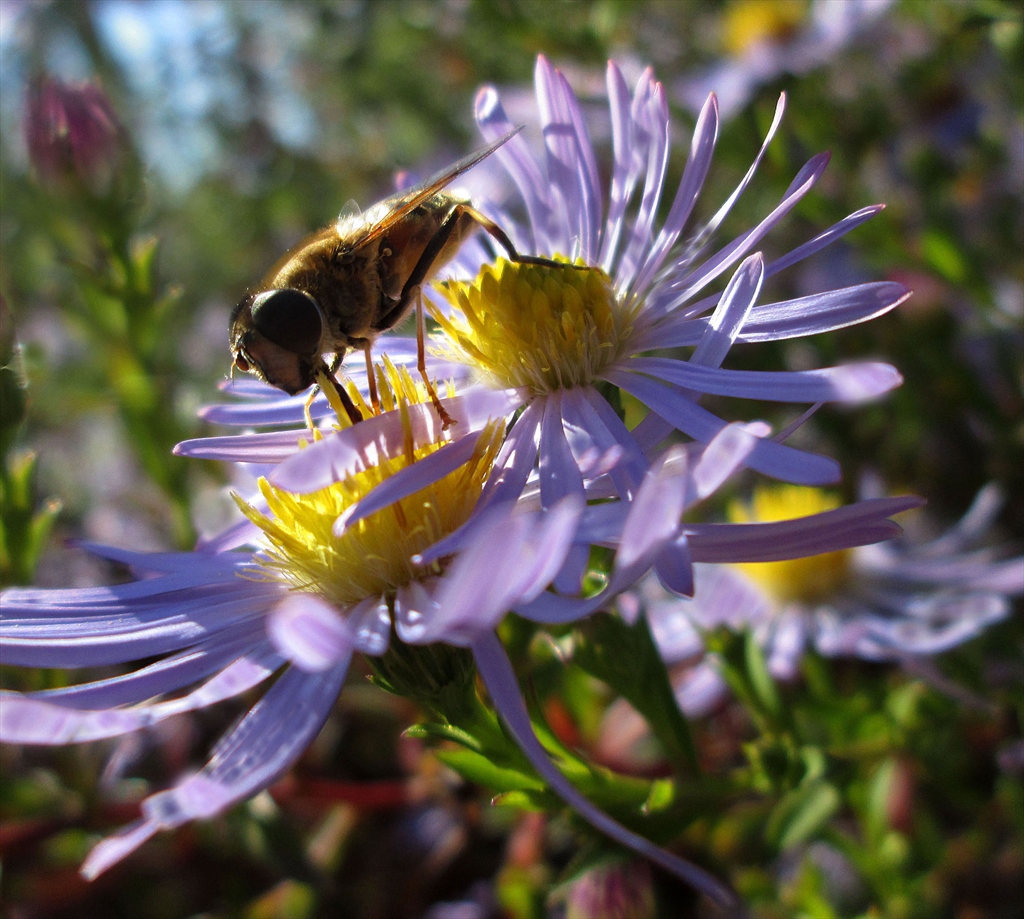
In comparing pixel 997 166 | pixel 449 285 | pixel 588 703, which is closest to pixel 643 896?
pixel 588 703

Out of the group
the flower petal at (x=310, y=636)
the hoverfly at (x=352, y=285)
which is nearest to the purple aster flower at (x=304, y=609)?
the flower petal at (x=310, y=636)

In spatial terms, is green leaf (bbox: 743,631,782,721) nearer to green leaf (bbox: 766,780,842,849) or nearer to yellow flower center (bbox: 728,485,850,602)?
green leaf (bbox: 766,780,842,849)

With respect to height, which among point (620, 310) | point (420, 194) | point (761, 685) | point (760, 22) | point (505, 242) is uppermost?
point (760, 22)

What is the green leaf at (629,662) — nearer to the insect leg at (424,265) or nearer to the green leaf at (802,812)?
the green leaf at (802,812)

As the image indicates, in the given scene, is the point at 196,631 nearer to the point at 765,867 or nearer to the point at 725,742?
the point at 725,742

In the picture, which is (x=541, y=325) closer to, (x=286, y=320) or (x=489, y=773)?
(x=286, y=320)

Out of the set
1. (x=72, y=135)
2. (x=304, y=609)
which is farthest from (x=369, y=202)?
(x=304, y=609)
